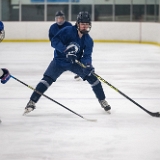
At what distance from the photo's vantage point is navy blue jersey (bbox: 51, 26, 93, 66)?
4.82 metres

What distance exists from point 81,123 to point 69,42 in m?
0.74

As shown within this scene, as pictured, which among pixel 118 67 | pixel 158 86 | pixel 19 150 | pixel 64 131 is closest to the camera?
pixel 19 150

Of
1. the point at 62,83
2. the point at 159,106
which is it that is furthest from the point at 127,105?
the point at 62,83

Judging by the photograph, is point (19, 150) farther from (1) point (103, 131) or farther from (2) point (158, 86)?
(2) point (158, 86)

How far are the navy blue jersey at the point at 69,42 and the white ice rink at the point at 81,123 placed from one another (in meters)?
0.48

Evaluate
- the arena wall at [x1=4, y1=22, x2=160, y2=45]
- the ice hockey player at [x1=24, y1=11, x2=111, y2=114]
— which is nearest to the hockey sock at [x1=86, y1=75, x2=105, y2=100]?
the ice hockey player at [x1=24, y1=11, x2=111, y2=114]

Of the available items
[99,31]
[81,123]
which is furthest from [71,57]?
[99,31]

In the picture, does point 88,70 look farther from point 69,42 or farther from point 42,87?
point 42,87

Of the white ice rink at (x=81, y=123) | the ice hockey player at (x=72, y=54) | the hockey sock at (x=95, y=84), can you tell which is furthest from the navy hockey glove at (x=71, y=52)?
the white ice rink at (x=81, y=123)

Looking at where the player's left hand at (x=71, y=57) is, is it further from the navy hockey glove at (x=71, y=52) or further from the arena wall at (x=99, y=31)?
the arena wall at (x=99, y=31)

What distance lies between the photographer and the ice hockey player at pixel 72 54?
188 inches

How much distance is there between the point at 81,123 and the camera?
4.56m

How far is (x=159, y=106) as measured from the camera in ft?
17.7

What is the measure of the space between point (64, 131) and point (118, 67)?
16.0 feet
